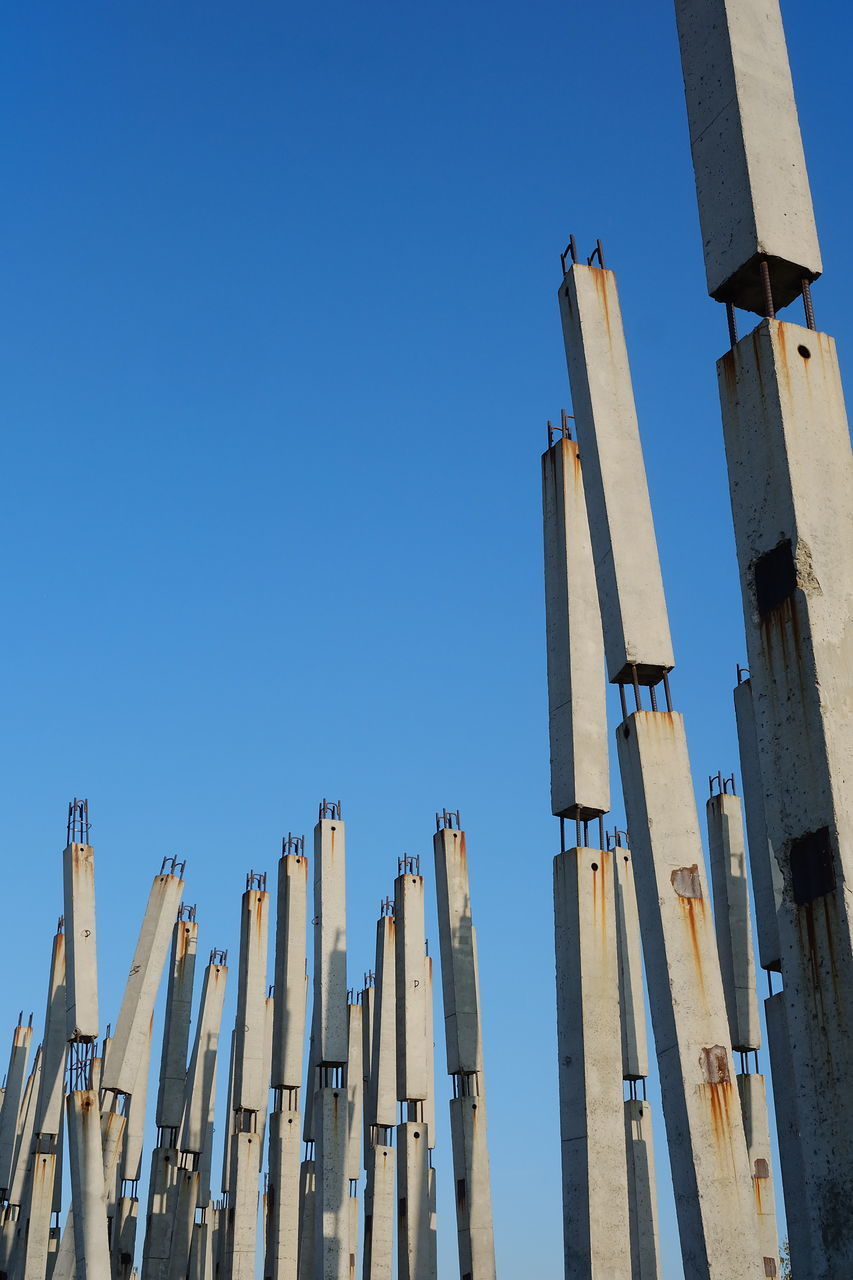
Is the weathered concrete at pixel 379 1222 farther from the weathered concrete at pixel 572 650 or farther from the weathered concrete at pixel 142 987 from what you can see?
the weathered concrete at pixel 572 650

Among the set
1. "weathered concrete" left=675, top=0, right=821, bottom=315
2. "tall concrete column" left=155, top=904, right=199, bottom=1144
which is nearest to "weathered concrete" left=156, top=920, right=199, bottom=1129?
"tall concrete column" left=155, top=904, right=199, bottom=1144

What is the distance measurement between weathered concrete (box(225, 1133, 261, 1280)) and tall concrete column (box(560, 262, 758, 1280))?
18970mm

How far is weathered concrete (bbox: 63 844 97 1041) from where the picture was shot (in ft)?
77.8

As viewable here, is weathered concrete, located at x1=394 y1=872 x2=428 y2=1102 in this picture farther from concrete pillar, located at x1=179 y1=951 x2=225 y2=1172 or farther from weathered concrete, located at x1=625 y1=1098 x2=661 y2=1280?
concrete pillar, located at x1=179 y1=951 x2=225 y2=1172

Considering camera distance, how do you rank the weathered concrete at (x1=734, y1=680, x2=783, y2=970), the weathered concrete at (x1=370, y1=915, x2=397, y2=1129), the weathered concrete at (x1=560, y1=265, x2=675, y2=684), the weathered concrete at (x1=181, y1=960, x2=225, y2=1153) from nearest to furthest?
the weathered concrete at (x1=560, y1=265, x2=675, y2=684) < the weathered concrete at (x1=734, y1=680, x2=783, y2=970) < the weathered concrete at (x1=370, y1=915, x2=397, y2=1129) < the weathered concrete at (x1=181, y1=960, x2=225, y2=1153)

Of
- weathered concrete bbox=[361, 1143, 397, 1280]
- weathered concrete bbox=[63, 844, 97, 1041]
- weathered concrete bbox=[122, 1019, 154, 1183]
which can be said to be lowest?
weathered concrete bbox=[361, 1143, 397, 1280]

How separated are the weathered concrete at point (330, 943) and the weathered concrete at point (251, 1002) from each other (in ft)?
16.6

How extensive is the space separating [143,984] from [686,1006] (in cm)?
1673

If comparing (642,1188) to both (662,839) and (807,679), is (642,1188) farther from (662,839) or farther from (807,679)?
(807,679)

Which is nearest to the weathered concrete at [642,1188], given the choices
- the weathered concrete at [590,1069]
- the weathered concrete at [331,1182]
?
the weathered concrete at [331,1182]

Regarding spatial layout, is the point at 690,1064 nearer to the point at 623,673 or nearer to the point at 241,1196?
the point at 623,673

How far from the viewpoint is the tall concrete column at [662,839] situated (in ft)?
36.0

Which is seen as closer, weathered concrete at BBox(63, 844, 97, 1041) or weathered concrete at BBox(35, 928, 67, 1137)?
weathered concrete at BBox(63, 844, 97, 1041)

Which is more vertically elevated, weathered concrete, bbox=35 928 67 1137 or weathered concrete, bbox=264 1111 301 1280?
weathered concrete, bbox=35 928 67 1137
